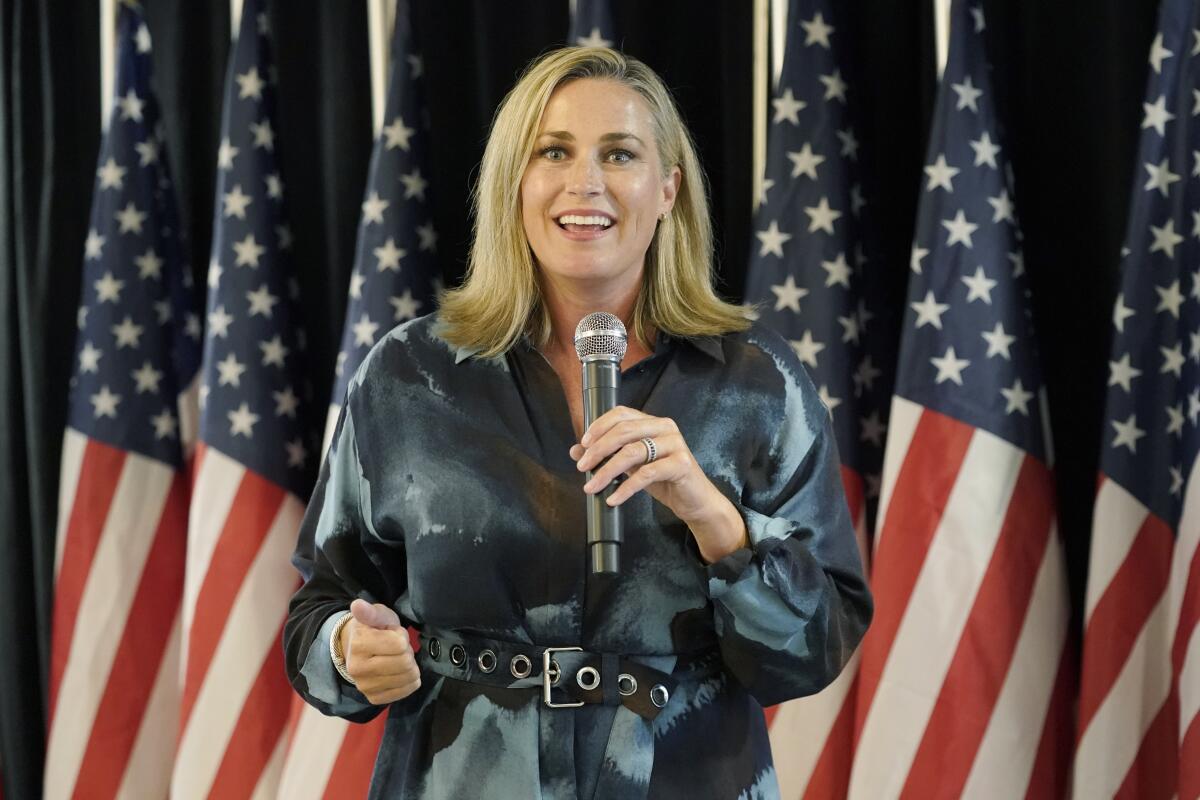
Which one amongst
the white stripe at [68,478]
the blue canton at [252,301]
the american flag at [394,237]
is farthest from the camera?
the white stripe at [68,478]

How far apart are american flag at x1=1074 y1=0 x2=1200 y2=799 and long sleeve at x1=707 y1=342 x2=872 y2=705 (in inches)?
57.2

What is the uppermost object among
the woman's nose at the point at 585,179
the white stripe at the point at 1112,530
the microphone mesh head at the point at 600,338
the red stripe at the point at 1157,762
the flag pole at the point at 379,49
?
the flag pole at the point at 379,49

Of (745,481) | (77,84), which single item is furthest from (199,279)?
(745,481)

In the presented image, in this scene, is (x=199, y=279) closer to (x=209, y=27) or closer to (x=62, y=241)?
(x=62, y=241)

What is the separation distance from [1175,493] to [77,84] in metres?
2.79

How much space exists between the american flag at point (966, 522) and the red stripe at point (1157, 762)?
0.15m

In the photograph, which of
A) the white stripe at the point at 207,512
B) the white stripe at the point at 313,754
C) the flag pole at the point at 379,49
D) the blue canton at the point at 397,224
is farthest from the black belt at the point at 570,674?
the flag pole at the point at 379,49

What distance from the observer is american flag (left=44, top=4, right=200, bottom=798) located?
3.38 m

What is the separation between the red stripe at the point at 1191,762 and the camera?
258 cm

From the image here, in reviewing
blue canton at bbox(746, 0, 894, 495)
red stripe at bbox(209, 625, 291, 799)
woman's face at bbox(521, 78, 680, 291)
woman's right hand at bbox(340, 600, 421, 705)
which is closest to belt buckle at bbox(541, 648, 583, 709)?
woman's right hand at bbox(340, 600, 421, 705)

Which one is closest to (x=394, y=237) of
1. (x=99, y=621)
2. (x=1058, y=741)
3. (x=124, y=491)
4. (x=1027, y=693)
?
(x=124, y=491)

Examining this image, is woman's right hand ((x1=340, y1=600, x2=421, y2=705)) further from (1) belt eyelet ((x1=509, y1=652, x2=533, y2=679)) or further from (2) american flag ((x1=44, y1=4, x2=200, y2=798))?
(2) american flag ((x1=44, y1=4, x2=200, y2=798))

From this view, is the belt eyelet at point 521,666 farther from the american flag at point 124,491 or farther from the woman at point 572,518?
the american flag at point 124,491

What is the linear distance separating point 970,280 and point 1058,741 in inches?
36.1
